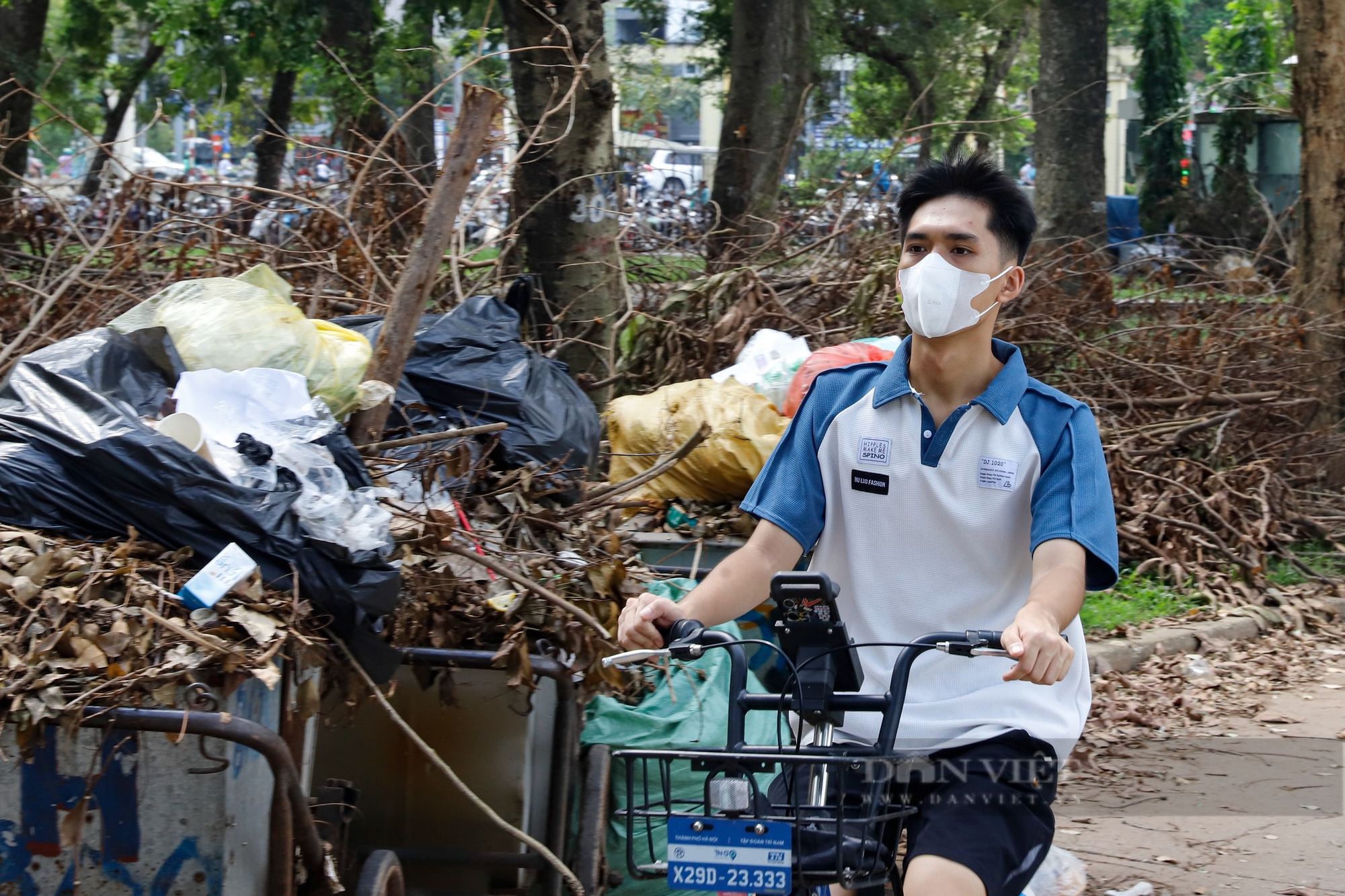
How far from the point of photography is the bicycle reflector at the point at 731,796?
5.73ft

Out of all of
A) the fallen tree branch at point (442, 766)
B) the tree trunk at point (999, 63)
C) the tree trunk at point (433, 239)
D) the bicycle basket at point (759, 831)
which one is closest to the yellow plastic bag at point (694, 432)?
the tree trunk at point (433, 239)

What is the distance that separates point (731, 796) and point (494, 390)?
109 inches

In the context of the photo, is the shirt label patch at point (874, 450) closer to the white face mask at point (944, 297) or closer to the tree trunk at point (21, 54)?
the white face mask at point (944, 297)

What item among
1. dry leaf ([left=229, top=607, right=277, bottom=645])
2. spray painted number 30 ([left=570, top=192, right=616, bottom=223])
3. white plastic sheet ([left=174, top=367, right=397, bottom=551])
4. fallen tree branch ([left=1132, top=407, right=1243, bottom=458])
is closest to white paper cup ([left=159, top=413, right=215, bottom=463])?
white plastic sheet ([left=174, top=367, right=397, bottom=551])

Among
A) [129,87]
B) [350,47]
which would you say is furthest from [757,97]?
[129,87]

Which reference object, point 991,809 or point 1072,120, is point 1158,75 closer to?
point 1072,120

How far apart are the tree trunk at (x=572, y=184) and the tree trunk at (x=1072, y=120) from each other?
7087 millimetres

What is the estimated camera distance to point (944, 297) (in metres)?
2.29

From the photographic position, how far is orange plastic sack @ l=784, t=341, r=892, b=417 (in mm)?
5230

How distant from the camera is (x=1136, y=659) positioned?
5.84 meters

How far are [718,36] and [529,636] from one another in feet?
48.5

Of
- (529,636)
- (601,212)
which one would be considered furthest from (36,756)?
(601,212)

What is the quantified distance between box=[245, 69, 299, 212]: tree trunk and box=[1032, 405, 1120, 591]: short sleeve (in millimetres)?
3916

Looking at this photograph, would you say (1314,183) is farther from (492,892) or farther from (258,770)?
(258,770)
